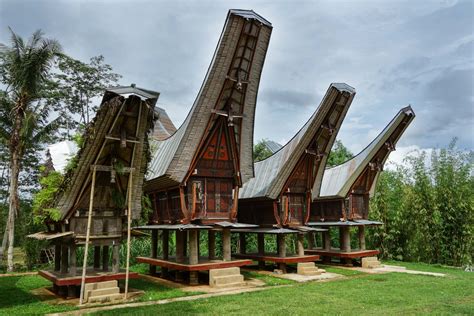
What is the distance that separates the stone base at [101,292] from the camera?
950 cm

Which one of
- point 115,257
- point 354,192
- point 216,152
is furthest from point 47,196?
point 354,192

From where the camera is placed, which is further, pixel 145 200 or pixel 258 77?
pixel 258 77

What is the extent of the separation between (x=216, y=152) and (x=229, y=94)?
6.45 ft

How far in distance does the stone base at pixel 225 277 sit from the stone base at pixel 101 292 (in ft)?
9.80

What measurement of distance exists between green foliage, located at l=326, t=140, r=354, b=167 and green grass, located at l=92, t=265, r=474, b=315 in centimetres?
2275

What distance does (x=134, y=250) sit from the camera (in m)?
19.5

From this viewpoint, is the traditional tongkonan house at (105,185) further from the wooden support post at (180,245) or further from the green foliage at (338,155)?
the green foliage at (338,155)

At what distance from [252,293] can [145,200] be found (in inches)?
164

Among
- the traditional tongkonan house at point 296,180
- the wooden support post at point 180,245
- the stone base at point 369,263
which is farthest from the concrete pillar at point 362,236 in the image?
the wooden support post at point 180,245

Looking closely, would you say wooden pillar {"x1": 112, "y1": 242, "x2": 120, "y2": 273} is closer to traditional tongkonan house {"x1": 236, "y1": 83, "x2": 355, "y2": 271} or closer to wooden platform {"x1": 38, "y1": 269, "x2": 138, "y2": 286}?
wooden platform {"x1": 38, "y1": 269, "x2": 138, "y2": 286}

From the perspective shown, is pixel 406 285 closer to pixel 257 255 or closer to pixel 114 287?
pixel 257 255

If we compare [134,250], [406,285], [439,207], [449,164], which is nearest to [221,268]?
[406,285]

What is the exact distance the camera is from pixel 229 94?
13.1 m

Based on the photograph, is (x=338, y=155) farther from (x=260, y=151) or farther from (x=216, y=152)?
(x=216, y=152)
